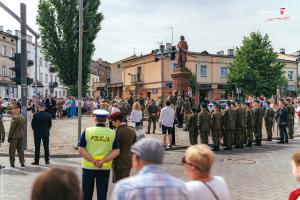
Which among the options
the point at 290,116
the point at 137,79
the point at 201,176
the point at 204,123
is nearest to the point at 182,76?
the point at 290,116

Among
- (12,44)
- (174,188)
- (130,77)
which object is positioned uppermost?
(12,44)

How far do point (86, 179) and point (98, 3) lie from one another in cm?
3921

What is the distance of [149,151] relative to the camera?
3086mm

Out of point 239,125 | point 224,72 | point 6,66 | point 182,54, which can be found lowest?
point 239,125

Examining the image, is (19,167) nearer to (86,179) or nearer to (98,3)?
(86,179)

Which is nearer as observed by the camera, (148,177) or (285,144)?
(148,177)

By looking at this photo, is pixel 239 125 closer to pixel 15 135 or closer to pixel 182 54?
pixel 15 135

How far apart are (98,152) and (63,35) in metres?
36.7

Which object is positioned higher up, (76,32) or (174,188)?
(76,32)

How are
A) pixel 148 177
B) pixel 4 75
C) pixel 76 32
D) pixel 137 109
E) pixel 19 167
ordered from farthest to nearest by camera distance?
pixel 4 75 < pixel 76 32 < pixel 137 109 < pixel 19 167 < pixel 148 177

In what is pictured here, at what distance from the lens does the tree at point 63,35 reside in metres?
40.5

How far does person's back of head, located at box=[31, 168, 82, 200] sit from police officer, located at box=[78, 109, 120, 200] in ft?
10.1

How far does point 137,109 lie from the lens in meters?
15.7

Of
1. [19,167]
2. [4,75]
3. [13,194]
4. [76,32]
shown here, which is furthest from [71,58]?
[13,194]
